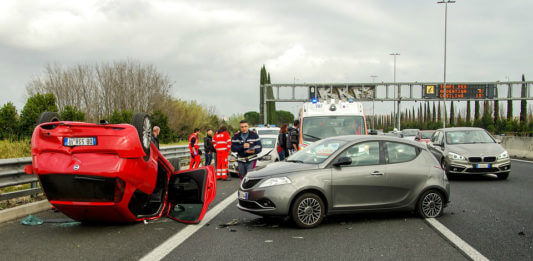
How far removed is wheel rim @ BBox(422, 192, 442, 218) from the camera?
8.26 metres

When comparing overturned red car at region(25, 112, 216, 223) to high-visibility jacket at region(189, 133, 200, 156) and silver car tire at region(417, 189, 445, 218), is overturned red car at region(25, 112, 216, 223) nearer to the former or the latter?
silver car tire at region(417, 189, 445, 218)

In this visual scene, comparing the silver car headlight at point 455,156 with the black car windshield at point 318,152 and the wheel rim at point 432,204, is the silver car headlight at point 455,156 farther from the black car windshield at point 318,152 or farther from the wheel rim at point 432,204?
the black car windshield at point 318,152

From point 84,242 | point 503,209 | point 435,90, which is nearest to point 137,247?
point 84,242

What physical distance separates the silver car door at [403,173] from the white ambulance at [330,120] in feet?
20.0

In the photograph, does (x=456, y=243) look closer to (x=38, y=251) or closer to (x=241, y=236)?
(x=241, y=236)

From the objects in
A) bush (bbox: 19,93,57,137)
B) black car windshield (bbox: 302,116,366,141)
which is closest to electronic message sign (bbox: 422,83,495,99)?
black car windshield (bbox: 302,116,366,141)

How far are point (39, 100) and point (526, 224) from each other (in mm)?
20049

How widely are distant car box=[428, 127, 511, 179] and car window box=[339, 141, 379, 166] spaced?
7.45 m

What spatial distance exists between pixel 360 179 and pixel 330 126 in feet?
23.5

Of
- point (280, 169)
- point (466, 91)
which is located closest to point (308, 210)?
point (280, 169)

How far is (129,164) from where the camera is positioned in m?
6.68

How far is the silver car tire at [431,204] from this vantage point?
8.23m

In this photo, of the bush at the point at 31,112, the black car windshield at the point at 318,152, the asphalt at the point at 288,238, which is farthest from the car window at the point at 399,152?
the bush at the point at 31,112

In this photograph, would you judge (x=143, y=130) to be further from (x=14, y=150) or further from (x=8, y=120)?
(x=8, y=120)
